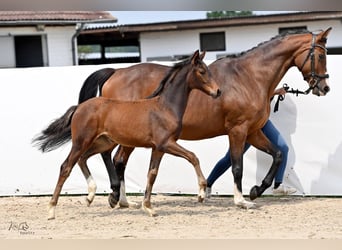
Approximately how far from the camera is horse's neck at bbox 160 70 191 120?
7.66 m

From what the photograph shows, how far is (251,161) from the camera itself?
956 centimetres

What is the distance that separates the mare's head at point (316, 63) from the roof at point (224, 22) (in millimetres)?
12079

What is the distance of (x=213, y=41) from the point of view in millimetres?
22156

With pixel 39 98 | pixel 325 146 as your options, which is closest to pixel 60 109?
pixel 39 98

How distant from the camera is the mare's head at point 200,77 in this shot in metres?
7.51

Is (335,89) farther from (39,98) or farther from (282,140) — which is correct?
(39,98)

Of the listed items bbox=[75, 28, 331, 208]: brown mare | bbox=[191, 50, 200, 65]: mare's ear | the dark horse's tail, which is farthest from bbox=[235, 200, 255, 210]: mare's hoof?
the dark horse's tail

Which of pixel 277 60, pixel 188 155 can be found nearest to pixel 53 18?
pixel 277 60

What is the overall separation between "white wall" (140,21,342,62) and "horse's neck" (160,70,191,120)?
13888mm

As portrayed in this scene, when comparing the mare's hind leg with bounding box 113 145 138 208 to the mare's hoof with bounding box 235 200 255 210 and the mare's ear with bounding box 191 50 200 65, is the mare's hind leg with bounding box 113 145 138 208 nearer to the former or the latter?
the mare's hoof with bounding box 235 200 255 210

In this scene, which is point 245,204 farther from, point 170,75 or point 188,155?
point 170,75

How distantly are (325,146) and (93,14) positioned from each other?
44.4 ft

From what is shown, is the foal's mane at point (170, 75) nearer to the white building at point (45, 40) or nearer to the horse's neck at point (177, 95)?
the horse's neck at point (177, 95)

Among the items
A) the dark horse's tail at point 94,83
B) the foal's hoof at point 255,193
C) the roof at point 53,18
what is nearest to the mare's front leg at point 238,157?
the foal's hoof at point 255,193
